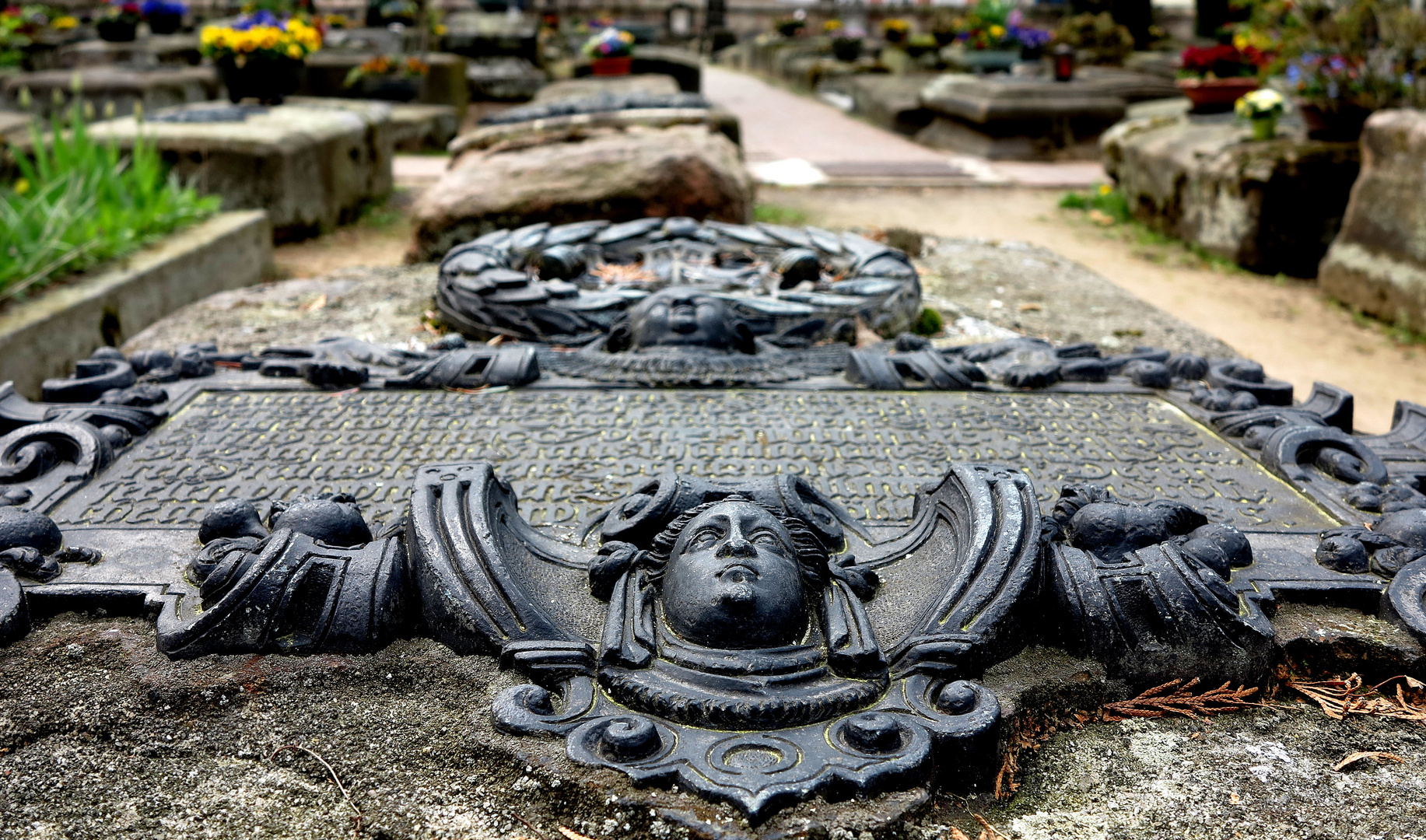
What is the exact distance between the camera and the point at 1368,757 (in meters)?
1.71

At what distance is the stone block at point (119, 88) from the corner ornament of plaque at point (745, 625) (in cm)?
1131

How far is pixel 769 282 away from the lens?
411 cm

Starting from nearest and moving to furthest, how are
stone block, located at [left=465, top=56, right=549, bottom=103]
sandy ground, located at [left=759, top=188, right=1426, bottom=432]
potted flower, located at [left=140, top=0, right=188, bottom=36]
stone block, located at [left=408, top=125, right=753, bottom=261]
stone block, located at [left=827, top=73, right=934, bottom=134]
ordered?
sandy ground, located at [left=759, top=188, right=1426, bottom=432] → stone block, located at [left=408, top=125, right=753, bottom=261] → stone block, located at [left=827, top=73, right=934, bottom=134] → potted flower, located at [left=140, top=0, right=188, bottom=36] → stone block, located at [left=465, top=56, right=549, bottom=103]

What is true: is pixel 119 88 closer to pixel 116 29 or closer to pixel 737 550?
pixel 116 29

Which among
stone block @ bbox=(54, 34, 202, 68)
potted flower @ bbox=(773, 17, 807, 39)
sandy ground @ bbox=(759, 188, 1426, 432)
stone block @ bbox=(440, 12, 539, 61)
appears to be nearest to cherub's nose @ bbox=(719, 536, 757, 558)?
sandy ground @ bbox=(759, 188, 1426, 432)

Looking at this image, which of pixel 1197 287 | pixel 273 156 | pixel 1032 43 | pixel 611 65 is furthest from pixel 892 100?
pixel 273 156

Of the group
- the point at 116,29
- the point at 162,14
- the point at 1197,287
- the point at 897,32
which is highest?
the point at 897,32

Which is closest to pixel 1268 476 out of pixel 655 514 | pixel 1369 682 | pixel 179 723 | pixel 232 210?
pixel 1369 682

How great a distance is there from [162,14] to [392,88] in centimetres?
371

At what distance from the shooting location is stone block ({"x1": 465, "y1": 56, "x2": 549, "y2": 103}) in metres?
13.3

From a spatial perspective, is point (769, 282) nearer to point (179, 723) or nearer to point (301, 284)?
point (301, 284)

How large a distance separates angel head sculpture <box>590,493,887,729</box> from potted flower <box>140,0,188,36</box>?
45.9ft

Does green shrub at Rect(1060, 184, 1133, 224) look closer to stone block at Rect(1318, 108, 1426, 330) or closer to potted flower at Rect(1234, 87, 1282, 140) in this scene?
potted flower at Rect(1234, 87, 1282, 140)

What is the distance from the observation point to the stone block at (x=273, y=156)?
650 centimetres
